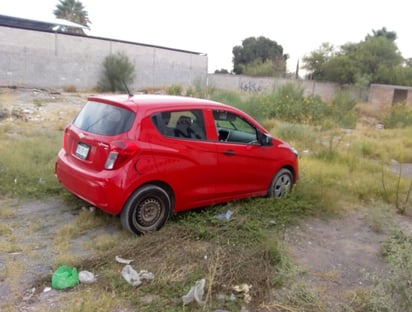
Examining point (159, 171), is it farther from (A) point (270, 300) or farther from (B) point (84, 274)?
(A) point (270, 300)

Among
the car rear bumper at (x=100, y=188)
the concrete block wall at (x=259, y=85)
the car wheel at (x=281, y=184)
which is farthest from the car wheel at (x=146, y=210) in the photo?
the concrete block wall at (x=259, y=85)

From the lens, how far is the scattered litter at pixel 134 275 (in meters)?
3.39

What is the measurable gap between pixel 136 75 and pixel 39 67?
897 cm

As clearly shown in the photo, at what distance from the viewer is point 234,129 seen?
5.57 m

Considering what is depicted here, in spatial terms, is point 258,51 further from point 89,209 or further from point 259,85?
point 89,209

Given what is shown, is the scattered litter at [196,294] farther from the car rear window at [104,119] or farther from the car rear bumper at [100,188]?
the car rear window at [104,119]

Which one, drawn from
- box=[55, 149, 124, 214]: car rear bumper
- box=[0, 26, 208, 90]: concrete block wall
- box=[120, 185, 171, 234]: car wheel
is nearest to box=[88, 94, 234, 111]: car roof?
box=[55, 149, 124, 214]: car rear bumper

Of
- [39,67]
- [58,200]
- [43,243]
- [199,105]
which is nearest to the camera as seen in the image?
[43,243]

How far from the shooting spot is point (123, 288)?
3332mm

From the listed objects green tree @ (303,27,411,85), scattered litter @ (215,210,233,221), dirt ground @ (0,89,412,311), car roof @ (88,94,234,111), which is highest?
green tree @ (303,27,411,85)

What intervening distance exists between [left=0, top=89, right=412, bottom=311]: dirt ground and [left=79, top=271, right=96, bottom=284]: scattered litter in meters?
0.25

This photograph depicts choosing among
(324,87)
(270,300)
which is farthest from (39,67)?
(270,300)

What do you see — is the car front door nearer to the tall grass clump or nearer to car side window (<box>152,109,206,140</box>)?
car side window (<box>152,109,206,140</box>)

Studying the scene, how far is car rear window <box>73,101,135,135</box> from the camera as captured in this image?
14.3 feet
